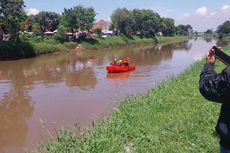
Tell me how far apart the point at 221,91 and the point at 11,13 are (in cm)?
3959

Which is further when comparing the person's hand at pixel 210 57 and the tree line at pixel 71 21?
the tree line at pixel 71 21

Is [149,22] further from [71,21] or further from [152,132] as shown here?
[152,132]

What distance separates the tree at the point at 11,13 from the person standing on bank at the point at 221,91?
3849cm

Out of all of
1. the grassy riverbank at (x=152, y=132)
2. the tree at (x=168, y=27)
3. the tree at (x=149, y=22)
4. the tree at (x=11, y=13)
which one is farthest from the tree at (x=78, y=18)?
the tree at (x=168, y=27)

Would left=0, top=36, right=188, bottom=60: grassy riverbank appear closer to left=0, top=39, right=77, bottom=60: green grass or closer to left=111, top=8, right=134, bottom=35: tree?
left=0, top=39, right=77, bottom=60: green grass

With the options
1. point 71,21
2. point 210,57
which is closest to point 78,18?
point 71,21

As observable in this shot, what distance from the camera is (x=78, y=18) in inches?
2438

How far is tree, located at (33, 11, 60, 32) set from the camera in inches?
3152

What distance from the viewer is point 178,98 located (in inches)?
479

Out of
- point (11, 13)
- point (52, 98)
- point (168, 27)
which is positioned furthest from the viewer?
point (168, 27)

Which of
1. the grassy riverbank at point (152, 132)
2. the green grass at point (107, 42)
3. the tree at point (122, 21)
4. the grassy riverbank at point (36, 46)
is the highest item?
the tree at point (122, 21)

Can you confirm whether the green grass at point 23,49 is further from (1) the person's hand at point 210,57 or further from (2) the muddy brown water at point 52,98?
(1) the person's hand at point 210,57

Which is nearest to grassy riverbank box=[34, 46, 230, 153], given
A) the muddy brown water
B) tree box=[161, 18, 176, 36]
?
the muddy brown water

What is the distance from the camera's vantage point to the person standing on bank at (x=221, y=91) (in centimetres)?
332
